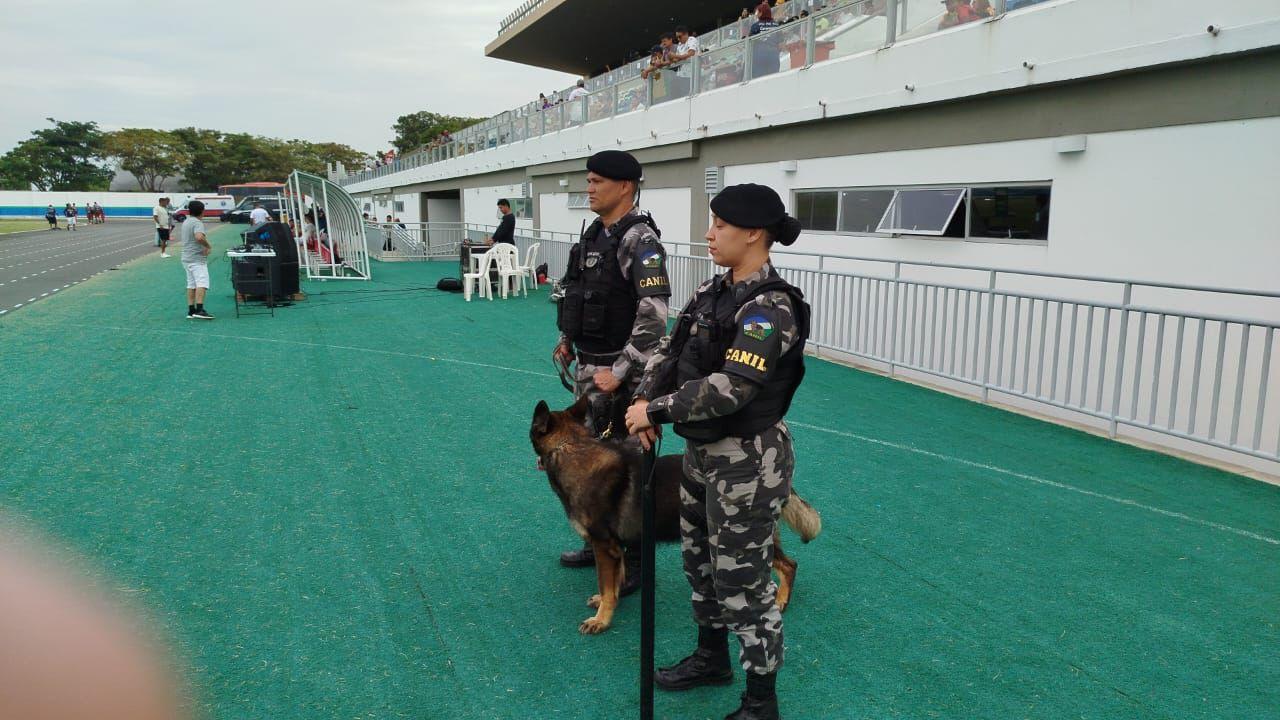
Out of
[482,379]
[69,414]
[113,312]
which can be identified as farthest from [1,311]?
[482,379]

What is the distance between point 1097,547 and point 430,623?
145 inches

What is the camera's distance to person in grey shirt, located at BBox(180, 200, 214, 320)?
1191 centimetres

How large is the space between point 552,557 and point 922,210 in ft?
27.4

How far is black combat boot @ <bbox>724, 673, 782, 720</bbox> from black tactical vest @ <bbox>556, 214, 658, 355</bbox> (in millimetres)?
1769

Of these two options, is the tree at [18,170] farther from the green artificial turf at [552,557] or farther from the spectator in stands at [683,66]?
the green artificial turf at [552,557]

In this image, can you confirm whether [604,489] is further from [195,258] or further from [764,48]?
[764,48]

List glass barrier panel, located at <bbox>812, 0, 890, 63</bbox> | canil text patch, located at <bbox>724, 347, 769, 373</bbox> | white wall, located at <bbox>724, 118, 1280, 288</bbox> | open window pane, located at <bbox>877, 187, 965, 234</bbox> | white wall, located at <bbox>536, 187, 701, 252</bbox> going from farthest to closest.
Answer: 1. white wall, located at <bbox>536, 187, 701, 252</bbox>
2. glass barrier panel, located at <bbox>812, 0, 890, 63</bbox>
3. open window pane, located at <bbox>877, 187, 965, 234</bbox>
4. white wall, located at <bbox>724, 118, 1280, 288</bbox>
5. canil text patch, located at <bbox>724, 347, 769, 373</bbox>

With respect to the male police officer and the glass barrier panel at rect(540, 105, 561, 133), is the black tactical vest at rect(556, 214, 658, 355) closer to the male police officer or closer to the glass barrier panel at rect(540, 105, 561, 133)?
the male police officer

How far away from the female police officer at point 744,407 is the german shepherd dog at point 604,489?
0.49 meters

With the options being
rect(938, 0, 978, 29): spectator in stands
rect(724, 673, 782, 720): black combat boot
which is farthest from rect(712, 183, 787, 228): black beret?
rect(938, 0, 978, 29): spectator in stands

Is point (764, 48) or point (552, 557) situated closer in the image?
point (552, 557)

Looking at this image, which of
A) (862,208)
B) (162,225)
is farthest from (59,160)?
Result: (862,208)

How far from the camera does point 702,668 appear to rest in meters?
3.07

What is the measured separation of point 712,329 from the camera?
2.66m
